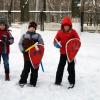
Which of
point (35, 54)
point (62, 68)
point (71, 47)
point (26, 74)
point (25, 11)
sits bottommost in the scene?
point (26, 74)

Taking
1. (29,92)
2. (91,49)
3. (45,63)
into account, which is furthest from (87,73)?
(91,49)

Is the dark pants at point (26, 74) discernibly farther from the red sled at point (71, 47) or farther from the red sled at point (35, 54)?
the red sled at point (71, 47)

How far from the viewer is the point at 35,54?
328 inches

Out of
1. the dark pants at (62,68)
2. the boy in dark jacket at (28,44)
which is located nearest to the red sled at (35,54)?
the boy in dark jacket at (28,44)

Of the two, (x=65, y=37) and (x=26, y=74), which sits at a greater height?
(x=65, y=37)

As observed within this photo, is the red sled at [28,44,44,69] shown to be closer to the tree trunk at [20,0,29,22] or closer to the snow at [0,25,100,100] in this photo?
the snow at [0,25,100,100]

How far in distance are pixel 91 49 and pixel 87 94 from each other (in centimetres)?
685

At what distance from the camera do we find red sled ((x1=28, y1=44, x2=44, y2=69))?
8.25 metres

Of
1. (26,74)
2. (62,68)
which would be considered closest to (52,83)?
(62,68)

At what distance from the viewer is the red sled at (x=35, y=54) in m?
8.25

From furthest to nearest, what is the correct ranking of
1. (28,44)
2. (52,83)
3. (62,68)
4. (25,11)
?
1. (25,11)
2. (52,83)
3. (62,68)
4. (28,44)

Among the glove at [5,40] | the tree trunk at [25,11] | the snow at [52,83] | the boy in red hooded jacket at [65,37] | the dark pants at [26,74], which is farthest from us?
the tree trunk at [25,11]

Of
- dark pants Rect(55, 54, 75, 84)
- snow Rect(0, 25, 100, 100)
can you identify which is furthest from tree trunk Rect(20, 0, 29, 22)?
dark pants Rect(55, 54, 75, 84)

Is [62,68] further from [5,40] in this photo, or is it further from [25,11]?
[25,11]
